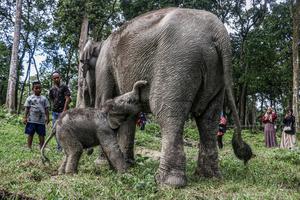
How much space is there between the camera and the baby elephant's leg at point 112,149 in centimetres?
520

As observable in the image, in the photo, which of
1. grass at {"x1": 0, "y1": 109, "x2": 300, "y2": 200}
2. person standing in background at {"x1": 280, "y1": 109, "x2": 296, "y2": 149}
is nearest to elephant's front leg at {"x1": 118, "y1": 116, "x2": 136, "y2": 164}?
grass at {"x1": 0, "y1": 109, "x2": 300, "y2": 200}

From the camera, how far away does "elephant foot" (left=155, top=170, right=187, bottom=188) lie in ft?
15.0

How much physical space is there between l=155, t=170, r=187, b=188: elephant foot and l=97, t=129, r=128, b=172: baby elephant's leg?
0.70 meters

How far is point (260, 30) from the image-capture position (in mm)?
28453

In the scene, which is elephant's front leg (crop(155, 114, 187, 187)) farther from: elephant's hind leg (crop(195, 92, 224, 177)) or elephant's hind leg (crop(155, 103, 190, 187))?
→ elephant's hind leg (crop(195, 92, 224, 177))

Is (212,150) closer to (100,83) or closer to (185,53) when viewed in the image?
(185,53)

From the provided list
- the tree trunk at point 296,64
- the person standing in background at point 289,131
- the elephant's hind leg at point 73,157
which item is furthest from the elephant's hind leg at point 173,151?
the tree trunk at point 296,64

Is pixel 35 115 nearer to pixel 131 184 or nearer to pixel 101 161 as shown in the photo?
pixel 101 161

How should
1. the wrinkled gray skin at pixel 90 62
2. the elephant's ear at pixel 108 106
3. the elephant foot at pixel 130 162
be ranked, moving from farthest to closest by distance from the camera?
the wrinkled gray skin at pixel 90 62 → the elephant foot at pixel 130 162 → the elephant's ear at pixel 108 106

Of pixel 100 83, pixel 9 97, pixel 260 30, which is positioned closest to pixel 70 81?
pixel 260 30

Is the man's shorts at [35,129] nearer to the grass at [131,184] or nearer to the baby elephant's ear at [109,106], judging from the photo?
the grass at [131,184]

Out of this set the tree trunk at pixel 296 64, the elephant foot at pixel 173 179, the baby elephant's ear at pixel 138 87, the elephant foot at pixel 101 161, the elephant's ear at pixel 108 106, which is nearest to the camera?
the elephant foot at pixel 173 179

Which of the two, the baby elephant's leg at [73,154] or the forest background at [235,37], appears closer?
the baby elephant's leg at [73,154]

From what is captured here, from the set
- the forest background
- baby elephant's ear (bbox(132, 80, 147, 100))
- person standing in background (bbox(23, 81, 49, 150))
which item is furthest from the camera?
the forest background
